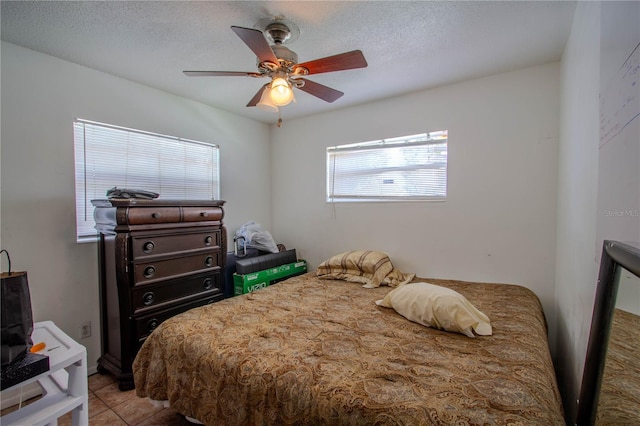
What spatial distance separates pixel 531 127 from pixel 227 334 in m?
2.77

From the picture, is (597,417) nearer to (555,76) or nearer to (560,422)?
(560,422)

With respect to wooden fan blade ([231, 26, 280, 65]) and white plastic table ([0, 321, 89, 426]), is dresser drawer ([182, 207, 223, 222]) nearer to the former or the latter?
white plastic table ([0, 321, 89, 426])

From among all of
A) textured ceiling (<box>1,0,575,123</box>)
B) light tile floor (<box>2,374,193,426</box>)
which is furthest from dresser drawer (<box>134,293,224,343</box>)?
textured ceiling (<box>1,0,575,123</box>)

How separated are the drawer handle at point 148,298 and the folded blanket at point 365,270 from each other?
4.75ft

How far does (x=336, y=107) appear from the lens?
11.1 feet

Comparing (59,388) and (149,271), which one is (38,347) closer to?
(59,388)

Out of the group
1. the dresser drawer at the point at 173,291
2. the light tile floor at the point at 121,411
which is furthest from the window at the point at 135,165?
the light tile floor at the point at 121,411

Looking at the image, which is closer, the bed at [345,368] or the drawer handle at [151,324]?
the bed at [345,368]

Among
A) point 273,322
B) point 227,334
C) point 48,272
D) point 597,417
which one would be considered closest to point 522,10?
point 597,417

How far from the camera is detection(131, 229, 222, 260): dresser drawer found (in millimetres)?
2176

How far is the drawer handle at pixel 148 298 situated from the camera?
87.1 inches

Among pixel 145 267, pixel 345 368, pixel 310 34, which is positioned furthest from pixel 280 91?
pixel 145 267

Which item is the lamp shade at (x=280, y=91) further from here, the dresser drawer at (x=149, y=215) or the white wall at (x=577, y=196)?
the white wall at (x=577, y=196)

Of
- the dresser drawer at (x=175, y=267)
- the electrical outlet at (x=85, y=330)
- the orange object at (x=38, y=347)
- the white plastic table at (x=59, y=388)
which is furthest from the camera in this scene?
the electrical outlet at (x=85, y=330)
